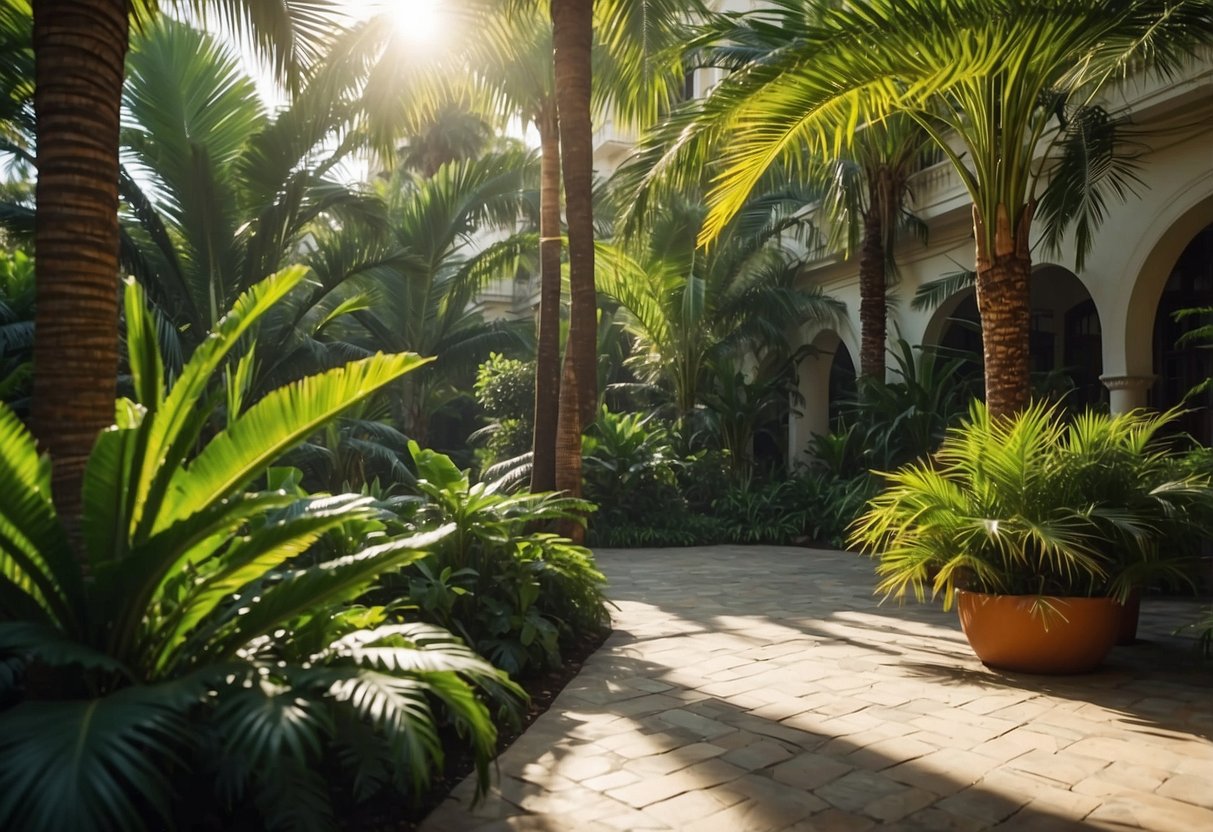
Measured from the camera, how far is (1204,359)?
1195 centimetres

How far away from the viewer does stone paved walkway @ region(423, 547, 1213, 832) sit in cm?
328

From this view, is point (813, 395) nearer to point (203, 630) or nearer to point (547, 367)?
point (547, 367)

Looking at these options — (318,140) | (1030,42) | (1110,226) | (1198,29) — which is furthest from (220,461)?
(1110,226)

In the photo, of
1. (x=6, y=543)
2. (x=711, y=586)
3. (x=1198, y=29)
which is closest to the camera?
(x=6, y=543)

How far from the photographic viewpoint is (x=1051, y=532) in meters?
4.84

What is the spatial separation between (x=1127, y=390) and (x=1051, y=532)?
7.37 metres

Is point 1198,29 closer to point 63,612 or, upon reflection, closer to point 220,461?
point 220,461

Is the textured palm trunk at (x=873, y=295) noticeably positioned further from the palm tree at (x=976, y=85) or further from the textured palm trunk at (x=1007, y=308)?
the textured palm trunk at (x=1007, y=308)

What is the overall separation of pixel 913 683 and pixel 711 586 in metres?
3.90

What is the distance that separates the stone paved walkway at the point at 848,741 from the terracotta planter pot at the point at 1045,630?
10cm

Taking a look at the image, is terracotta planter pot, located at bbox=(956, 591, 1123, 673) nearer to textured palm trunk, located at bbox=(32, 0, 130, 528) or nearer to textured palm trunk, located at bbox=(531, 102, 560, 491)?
textured palm trunk, located at bbox=(531, 102, 560, 491)

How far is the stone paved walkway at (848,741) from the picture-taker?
3.28m

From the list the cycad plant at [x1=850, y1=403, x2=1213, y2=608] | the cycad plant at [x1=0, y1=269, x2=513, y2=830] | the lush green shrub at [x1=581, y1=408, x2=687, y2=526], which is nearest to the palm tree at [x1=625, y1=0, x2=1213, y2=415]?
the cycad plant at [x1=850, y1=403, x2=1213, y2=608]

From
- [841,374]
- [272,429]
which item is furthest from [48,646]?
[841,374]
